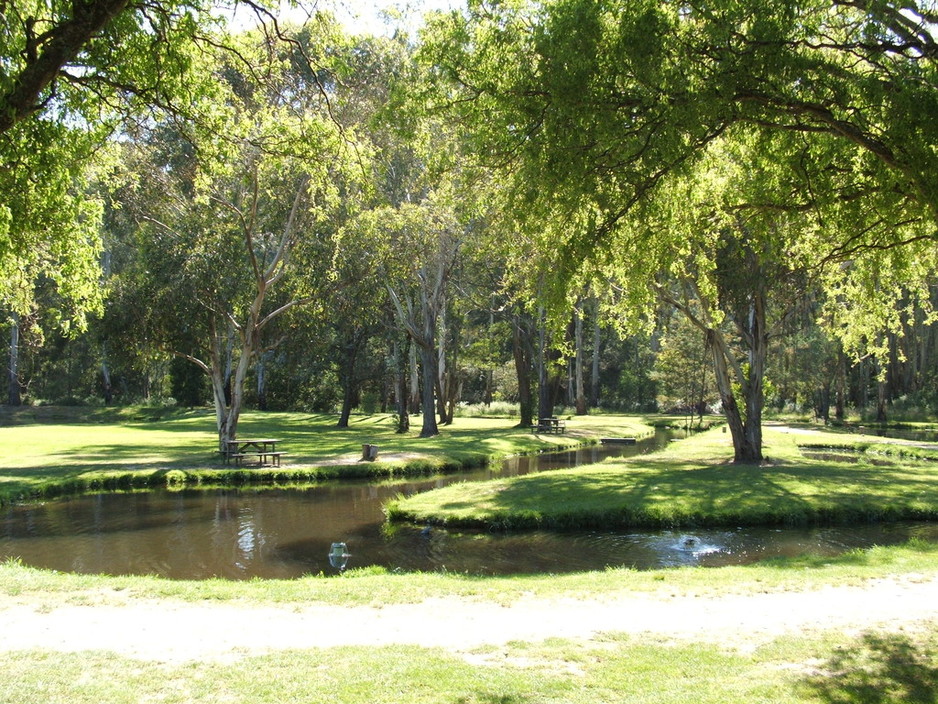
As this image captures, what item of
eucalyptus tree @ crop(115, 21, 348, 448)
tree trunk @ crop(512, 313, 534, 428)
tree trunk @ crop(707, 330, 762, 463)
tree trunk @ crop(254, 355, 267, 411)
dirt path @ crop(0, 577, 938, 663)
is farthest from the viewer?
tree trunk @ crop(254, 355, 267, 411)

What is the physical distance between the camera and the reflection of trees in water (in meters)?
5.98

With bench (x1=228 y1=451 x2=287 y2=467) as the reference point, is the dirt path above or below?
below

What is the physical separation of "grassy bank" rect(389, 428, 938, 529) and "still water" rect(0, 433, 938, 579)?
613 millimetres

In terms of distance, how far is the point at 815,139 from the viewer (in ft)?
32.9

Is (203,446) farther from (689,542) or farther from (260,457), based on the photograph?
(689,542)

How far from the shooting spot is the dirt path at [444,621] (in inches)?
300

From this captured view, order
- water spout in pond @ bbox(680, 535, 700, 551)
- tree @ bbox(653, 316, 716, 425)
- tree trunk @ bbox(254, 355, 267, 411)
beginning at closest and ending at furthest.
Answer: water spout in pond @ bbox(680, 535, 700, 551)
tree @ bbox(653, 316, 716, 425)
tree trunk @ bbox(254, 355, 267, 411)

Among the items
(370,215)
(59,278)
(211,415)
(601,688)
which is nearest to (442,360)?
(211,415)

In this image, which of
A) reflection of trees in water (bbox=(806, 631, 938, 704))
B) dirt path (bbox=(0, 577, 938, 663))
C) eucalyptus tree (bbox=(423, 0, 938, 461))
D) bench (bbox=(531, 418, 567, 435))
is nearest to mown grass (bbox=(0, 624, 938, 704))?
reflection of trees in water (bbox=(806, 631, 938, 704))

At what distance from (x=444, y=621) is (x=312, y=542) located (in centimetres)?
786

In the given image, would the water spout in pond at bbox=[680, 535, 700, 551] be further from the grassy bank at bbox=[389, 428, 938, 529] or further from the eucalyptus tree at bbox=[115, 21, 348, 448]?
the eucalyptus tree at bbox=[115, 21, 348, 448]

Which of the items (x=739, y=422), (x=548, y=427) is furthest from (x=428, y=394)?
(x=739, y=422)

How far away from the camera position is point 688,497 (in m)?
18.3

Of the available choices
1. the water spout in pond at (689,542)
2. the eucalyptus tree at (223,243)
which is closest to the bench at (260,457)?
the eucalyptus tree at (223,243)
